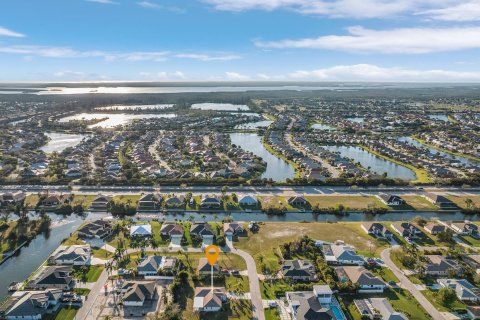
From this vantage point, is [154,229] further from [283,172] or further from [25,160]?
[25,160]

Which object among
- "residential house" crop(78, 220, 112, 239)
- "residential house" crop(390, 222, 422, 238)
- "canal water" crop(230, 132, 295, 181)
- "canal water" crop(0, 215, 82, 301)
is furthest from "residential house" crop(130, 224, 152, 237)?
"residential house" crop(390, 222, 422, 238)

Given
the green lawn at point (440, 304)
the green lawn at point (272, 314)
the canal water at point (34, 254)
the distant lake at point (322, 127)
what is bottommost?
the green lawn at point (440, 304)

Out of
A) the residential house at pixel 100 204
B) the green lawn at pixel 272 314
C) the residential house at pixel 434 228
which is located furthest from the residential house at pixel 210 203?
the residential house at pixel 434 228

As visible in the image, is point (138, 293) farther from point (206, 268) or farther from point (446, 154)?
point (446, 154)

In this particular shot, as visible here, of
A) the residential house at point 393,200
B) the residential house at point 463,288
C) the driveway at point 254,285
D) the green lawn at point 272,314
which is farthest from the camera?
the residential house at point 393,200

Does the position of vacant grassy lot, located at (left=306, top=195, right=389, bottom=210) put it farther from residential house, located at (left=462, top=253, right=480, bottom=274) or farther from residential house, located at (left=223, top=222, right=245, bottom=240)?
residential house, located at (left=462, top=253, right=480, bottom=274)

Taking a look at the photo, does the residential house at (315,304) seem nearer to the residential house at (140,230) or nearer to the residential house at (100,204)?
the residential house at (140,230)
